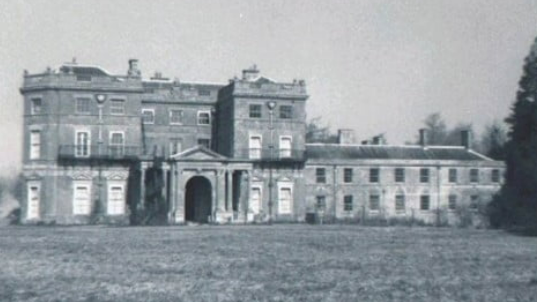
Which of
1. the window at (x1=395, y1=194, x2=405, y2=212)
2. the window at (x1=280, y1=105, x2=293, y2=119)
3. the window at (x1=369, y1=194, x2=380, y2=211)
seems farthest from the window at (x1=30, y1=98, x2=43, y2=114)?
the window at (x1=395, y1=194, x2=405, y2=212)

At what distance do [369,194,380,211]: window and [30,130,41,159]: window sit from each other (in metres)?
A: 24.0

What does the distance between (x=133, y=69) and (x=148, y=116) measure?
347cm

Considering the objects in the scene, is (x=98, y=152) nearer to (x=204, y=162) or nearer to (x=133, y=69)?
(x=133, y=69)

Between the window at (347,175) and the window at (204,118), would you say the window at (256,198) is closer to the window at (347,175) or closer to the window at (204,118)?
the window at (204,118)

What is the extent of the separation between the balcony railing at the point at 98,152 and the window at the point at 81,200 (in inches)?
78.3

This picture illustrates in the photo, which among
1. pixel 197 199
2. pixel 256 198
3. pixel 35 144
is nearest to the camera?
pixel 35 144

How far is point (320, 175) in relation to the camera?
5319 centimetres

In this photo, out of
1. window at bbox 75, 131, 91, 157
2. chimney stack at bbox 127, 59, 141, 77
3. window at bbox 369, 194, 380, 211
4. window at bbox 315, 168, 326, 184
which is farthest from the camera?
window at bbox 369, 194, 380, 211

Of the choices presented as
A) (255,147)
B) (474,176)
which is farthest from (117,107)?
(474,176)

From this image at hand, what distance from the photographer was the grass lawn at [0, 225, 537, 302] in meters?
12.8

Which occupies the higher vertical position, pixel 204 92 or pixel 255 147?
pixel 204 92

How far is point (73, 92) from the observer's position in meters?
47.7

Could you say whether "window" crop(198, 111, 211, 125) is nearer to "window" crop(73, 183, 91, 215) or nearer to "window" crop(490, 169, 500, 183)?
"window" crop(73, 183, 91, 215)

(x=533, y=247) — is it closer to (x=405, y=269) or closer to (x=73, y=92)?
(x=405, y=269)
